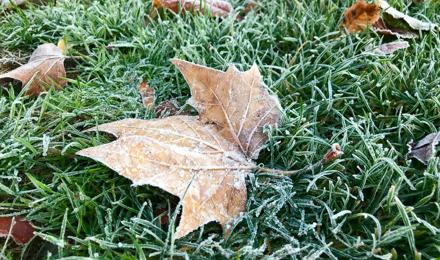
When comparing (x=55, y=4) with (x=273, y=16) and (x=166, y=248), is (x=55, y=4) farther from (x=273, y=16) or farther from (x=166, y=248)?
(x=166, y=248)

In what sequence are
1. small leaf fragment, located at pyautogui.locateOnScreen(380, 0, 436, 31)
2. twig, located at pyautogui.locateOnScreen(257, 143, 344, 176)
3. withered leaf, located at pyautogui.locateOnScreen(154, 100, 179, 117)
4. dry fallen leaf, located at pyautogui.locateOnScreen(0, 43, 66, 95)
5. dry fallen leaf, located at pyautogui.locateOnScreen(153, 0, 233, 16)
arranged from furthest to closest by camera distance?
dry fallen leaf, located at pyautogui.locateOnScreen(153, 0, 233, 16), small leaf fragment, located at pyautogui.locateOnScreen(380, 0, 436, 31), dry fallen leaf, located at pyautogui.locateOnScreen(0, 43, 66, 95), withered leaf, located at pyautogui.locateOnScreen(154, 100, 179, 117), twig, located at pyautogui.locateOnScreen(257, 143, 344, 176)

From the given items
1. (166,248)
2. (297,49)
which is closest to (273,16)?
(297,49)

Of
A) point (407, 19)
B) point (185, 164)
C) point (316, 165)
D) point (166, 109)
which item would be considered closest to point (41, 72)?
point (166, 109)

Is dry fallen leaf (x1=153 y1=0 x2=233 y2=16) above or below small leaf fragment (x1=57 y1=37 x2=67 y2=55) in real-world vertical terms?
above

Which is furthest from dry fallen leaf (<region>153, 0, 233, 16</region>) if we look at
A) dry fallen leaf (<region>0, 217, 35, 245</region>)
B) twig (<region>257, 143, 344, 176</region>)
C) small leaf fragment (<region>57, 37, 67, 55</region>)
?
dry fallen leaf (<region>0, 217, 35, 245</region>)

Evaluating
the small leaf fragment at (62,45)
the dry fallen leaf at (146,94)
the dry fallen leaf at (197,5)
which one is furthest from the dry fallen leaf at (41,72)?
the dry fallen leaf at (197,5)

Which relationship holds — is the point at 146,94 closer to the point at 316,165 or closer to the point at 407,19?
the point at 316,165

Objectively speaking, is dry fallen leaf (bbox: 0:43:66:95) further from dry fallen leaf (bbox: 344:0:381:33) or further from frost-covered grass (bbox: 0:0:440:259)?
dry fallen leaf (bbox: 344:0:381:33)
